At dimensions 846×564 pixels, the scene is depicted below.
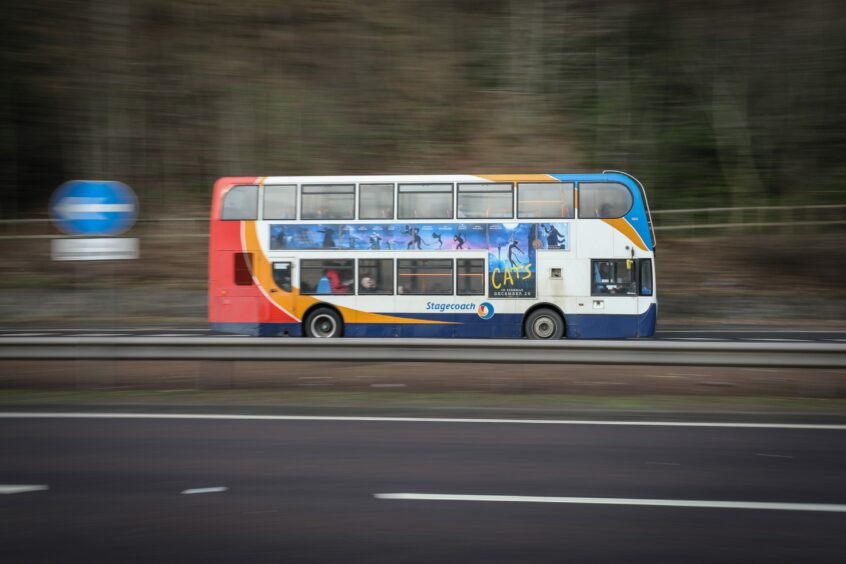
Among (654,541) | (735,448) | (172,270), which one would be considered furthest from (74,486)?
(172,270)

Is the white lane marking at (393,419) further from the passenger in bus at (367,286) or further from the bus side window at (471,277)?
the passenger in bus at (367,286)

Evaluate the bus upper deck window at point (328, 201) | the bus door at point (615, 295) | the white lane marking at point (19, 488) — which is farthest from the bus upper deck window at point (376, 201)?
the white lane marking at point (19, 488)

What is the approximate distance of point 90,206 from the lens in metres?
9.73

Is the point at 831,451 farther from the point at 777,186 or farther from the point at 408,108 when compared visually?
the point at 408,108

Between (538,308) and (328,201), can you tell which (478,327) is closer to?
(538,308)

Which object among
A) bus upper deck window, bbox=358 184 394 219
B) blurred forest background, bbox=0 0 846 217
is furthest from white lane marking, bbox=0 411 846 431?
blurred forest background, bbox=0 0 846 217

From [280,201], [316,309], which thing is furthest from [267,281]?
[280,201]

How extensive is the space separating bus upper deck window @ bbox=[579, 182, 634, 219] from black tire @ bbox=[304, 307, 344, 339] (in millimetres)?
5528

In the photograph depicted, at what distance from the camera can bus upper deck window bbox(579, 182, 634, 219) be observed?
15.4 metres

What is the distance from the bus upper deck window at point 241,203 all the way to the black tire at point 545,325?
624cm

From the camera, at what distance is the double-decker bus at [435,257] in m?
15.5

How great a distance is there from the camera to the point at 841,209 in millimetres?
23562

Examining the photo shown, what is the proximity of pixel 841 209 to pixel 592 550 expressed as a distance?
23.0 m

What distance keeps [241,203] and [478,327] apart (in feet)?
18.6
